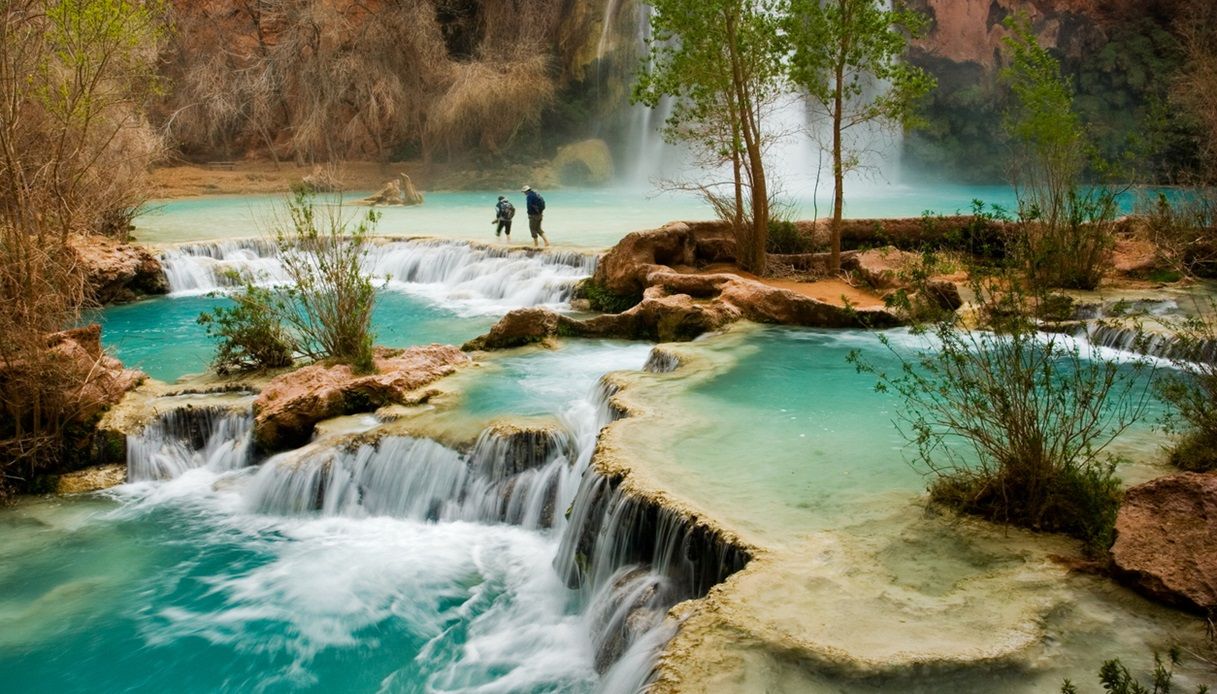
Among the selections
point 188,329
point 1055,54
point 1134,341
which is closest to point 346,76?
point 188,329

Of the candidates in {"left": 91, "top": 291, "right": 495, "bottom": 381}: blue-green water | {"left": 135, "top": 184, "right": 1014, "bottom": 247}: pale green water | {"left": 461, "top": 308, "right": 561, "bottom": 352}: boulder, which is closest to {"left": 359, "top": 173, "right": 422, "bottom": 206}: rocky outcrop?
{"left": 135, "top": 184, "right": 1014, "bottom": 247}: pale green water

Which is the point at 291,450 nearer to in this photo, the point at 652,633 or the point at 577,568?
the point at 577,568

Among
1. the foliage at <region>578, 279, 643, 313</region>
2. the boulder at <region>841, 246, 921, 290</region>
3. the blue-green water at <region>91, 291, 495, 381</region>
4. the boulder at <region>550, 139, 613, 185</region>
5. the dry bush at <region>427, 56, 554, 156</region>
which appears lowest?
the blue-green water at <region>91, 291, 495, 381</region>

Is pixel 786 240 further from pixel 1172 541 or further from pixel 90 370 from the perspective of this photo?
pixel 1172 541

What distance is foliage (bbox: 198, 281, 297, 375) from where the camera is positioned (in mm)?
10875

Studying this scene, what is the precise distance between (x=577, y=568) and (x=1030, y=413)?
128 inches

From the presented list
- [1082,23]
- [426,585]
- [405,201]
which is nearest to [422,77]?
[405,201]

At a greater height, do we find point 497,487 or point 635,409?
point 635,409

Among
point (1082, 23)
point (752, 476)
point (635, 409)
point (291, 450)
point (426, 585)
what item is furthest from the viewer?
point (1082, 23)

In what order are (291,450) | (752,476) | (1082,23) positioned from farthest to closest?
(1082,23), (291,450), (752,476)

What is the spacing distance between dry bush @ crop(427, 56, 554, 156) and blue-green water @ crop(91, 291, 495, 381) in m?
15.1

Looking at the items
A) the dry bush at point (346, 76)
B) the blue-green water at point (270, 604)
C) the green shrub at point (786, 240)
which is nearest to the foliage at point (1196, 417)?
the blue-green water at point (270, 604)

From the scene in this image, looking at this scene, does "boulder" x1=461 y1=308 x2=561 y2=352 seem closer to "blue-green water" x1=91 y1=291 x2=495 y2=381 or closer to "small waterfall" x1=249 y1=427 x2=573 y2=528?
"blue-green water" x1=91 y1=291 x2=495 y2=381

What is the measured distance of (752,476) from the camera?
6.68 m
